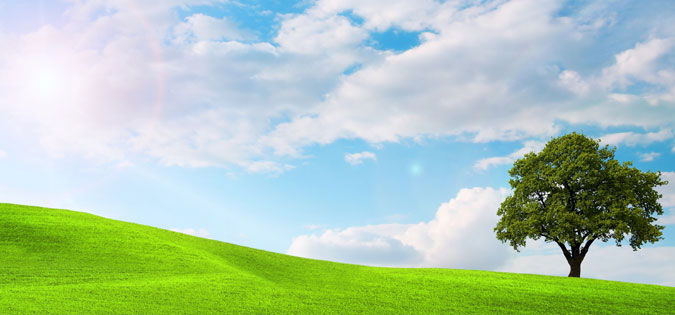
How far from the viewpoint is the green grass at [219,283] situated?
70.6ft

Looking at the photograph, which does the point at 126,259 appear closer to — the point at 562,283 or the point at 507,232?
the point at 562,283

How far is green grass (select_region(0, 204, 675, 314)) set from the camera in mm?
21531

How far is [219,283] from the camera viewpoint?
83.7 feet

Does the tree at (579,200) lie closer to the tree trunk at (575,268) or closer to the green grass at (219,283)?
the tree trunk at (575,268)

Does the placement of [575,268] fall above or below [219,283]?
above

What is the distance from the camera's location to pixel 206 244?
126 feet

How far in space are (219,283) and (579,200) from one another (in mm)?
31550

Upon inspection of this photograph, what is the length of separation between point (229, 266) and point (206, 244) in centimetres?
790

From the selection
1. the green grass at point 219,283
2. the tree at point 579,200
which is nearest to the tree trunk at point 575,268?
the tree at point 579,200

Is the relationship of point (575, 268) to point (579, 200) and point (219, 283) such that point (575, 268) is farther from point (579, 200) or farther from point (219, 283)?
point (219, 283)

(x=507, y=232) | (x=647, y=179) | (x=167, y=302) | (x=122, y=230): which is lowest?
(x=167, y=302)

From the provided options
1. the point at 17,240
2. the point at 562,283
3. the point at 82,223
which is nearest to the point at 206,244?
the point at 82,223

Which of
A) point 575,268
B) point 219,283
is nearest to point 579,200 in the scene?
point 575,268

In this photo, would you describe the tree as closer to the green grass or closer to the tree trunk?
the tree trunk
